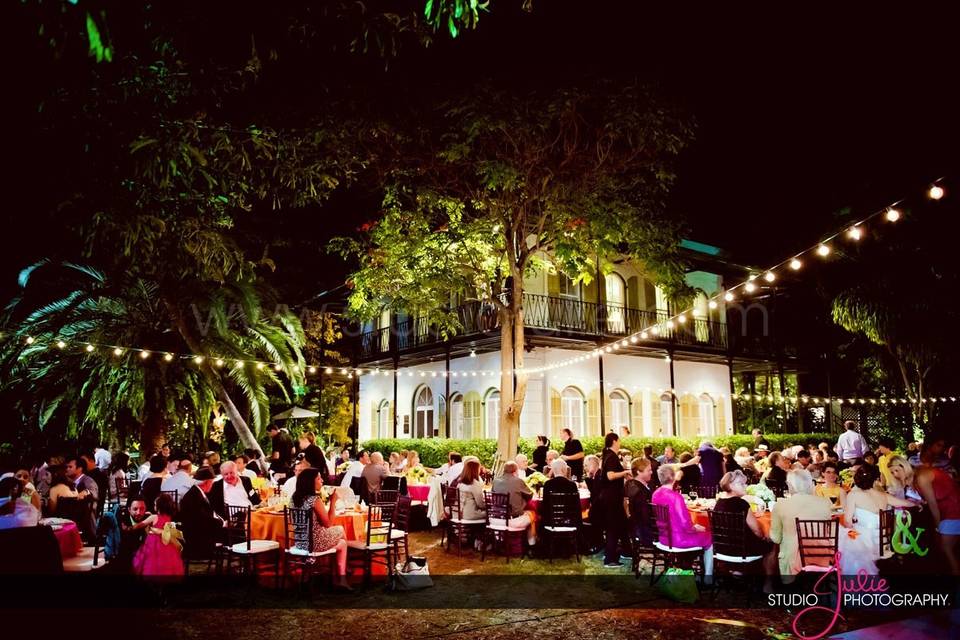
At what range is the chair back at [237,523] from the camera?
23.9 ft

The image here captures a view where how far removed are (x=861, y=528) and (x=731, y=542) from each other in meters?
1.17

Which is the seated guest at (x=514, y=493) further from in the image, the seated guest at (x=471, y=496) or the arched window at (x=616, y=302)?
the arched window at (x=616, y=302)

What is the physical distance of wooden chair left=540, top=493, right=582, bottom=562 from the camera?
852 cm

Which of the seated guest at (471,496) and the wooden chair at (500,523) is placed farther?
the seated guest at (471,496)

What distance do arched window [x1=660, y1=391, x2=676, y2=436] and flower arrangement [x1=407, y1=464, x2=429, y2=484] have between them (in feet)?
39.3

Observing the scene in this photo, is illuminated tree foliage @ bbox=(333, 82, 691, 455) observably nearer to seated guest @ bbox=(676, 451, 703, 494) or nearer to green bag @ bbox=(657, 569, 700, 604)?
seated guest @ bbox=(676, 451, 703, 494)

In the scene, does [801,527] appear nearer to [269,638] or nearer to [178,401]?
[269,638]

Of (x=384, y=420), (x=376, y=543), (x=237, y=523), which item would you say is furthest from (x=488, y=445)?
(x=237, y=523)

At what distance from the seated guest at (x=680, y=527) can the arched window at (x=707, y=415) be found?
16.7 m

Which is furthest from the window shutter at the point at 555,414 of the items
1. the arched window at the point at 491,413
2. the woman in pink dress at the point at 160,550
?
the woman in pink dress at the point at 160,550

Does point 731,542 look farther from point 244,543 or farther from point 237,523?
point 237,523

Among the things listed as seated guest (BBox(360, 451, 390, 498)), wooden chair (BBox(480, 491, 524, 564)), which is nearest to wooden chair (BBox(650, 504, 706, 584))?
wooden chair (BBox(480, 491, 524, 564))

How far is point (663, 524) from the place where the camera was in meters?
6.89

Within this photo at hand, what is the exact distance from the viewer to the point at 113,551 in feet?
20.8
